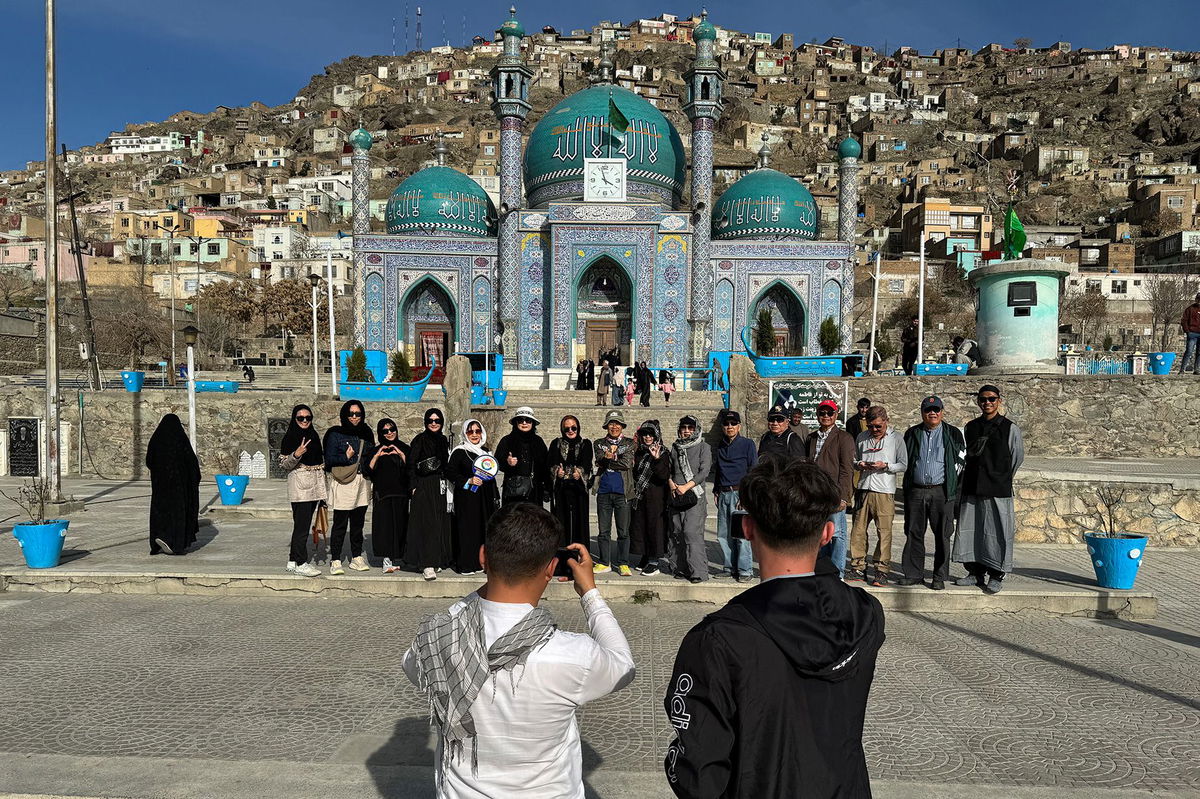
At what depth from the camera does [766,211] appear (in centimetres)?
2833

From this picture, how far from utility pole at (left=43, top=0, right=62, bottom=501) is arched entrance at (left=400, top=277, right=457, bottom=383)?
1704 cm

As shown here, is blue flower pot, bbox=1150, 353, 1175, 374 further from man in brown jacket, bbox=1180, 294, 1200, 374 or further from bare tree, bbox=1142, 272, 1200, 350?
bare tree, bbox=1142, 272, 1200, 350

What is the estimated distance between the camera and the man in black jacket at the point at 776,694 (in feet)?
5.09

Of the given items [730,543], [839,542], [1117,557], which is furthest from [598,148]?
[1117,557]

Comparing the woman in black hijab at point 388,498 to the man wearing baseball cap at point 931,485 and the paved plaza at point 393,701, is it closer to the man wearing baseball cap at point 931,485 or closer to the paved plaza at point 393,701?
the paved plaza at point 393,701

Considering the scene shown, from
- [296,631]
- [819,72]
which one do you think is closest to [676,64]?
[819,72]

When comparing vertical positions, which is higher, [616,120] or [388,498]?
[616,120]

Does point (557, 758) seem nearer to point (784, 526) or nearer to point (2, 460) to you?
point (784, 526)

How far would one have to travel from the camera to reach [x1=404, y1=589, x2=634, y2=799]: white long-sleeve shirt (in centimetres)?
196

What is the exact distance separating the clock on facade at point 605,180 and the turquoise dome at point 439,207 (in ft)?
16.0

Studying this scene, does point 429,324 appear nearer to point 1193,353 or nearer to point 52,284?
point 52,284

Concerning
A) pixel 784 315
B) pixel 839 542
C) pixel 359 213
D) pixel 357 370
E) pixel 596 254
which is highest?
pixel 359 213

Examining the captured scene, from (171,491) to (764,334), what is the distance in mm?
21438

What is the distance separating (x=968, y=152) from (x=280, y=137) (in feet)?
292
